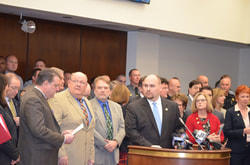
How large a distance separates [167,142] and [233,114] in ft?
6.38

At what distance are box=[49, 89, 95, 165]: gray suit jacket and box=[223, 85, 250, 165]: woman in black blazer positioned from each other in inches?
91.6

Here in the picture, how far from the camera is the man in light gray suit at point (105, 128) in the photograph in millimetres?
5375

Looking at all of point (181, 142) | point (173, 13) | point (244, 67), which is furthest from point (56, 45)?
point (244, 67)

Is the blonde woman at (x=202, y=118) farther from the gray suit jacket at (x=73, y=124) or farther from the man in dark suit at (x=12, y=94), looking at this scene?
the man in dark suit at (x=12, y=94)

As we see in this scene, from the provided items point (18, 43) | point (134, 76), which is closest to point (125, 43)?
point (134, 76)

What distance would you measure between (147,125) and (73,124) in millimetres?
844

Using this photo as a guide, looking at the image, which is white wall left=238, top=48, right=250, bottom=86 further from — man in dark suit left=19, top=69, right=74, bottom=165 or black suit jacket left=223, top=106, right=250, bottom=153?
man in dark suit left=19, top=69, right=74, bottom=165

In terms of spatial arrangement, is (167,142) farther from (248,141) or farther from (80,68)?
(80,68)

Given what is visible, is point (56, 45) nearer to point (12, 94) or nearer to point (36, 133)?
point (12, 94)

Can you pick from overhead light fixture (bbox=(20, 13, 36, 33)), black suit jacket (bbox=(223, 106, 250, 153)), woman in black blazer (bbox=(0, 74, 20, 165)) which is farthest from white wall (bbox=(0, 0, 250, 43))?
black suit jacket (bbox=(223, 106, 250, 153))

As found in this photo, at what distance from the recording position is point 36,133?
420 cm

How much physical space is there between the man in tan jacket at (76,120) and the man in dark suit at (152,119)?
518 millimetres

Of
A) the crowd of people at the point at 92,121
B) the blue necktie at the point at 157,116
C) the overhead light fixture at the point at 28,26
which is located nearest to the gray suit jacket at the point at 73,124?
the crowd of people at the point at 92,121

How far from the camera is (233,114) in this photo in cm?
649
